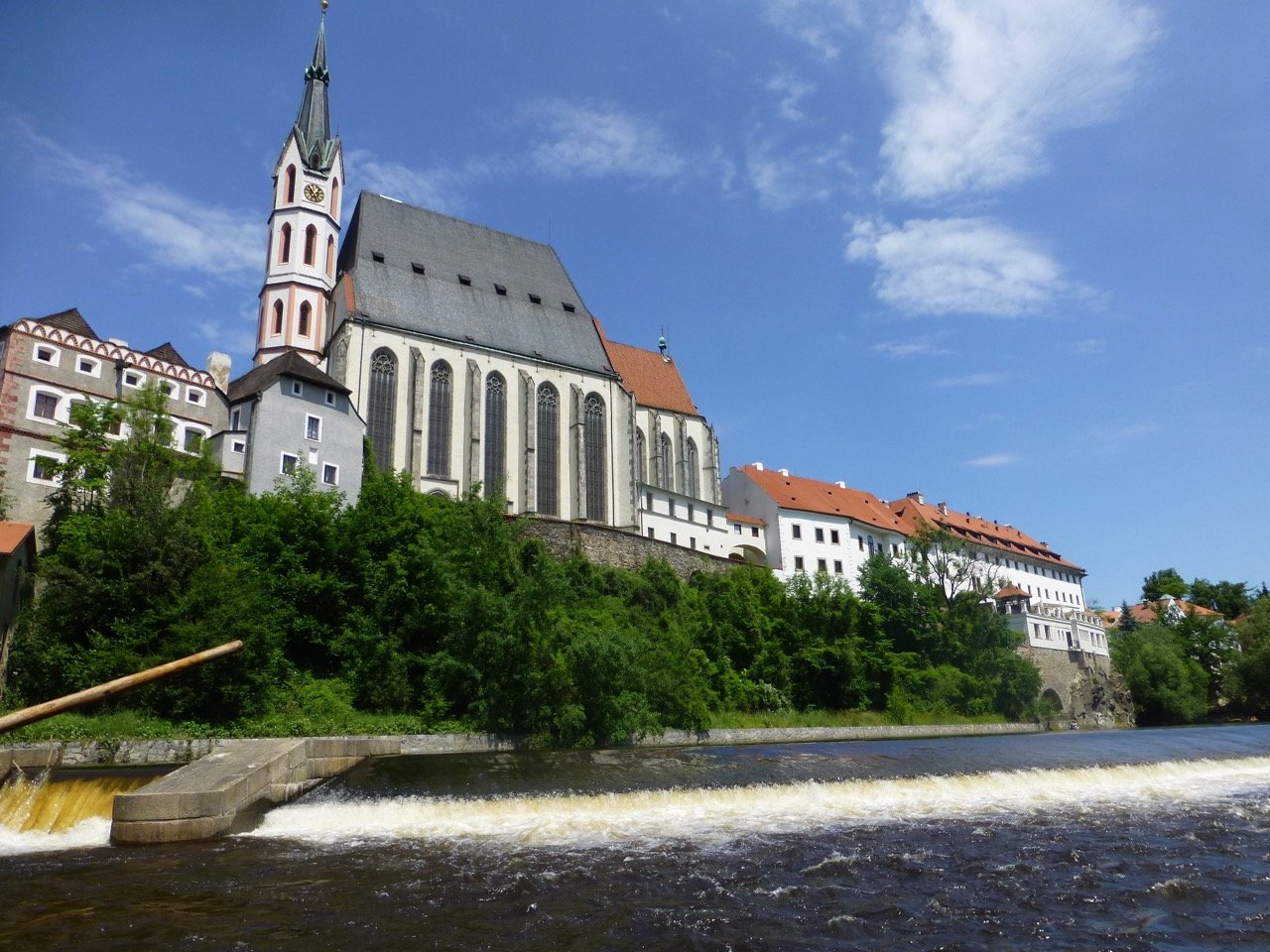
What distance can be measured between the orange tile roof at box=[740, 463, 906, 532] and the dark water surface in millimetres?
45591

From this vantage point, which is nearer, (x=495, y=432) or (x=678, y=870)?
(x=678, y=870)

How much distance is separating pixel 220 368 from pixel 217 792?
40.2 metres

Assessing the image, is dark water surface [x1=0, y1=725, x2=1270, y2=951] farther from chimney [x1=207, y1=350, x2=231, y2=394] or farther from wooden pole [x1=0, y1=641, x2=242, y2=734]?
chimney [x1=207, y1=350, x2=231, y2=394]

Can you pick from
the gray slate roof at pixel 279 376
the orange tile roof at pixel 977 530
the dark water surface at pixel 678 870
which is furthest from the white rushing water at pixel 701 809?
the orange tile roof at pixel 977 530

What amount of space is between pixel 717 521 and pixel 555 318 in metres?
18.8

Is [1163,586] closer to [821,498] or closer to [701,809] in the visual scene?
[821,498]

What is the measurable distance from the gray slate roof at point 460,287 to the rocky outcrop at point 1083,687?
121 feet

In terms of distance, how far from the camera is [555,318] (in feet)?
213

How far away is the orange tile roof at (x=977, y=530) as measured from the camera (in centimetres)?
7981

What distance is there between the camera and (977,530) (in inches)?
3310

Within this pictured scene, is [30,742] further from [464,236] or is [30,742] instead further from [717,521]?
[464,236]

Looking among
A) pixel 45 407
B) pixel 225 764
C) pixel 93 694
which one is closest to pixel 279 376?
pixel 45 407

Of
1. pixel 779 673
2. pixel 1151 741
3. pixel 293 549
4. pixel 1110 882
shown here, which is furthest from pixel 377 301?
pixel 1110 882

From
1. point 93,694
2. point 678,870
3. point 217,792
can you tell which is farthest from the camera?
point 217,792
